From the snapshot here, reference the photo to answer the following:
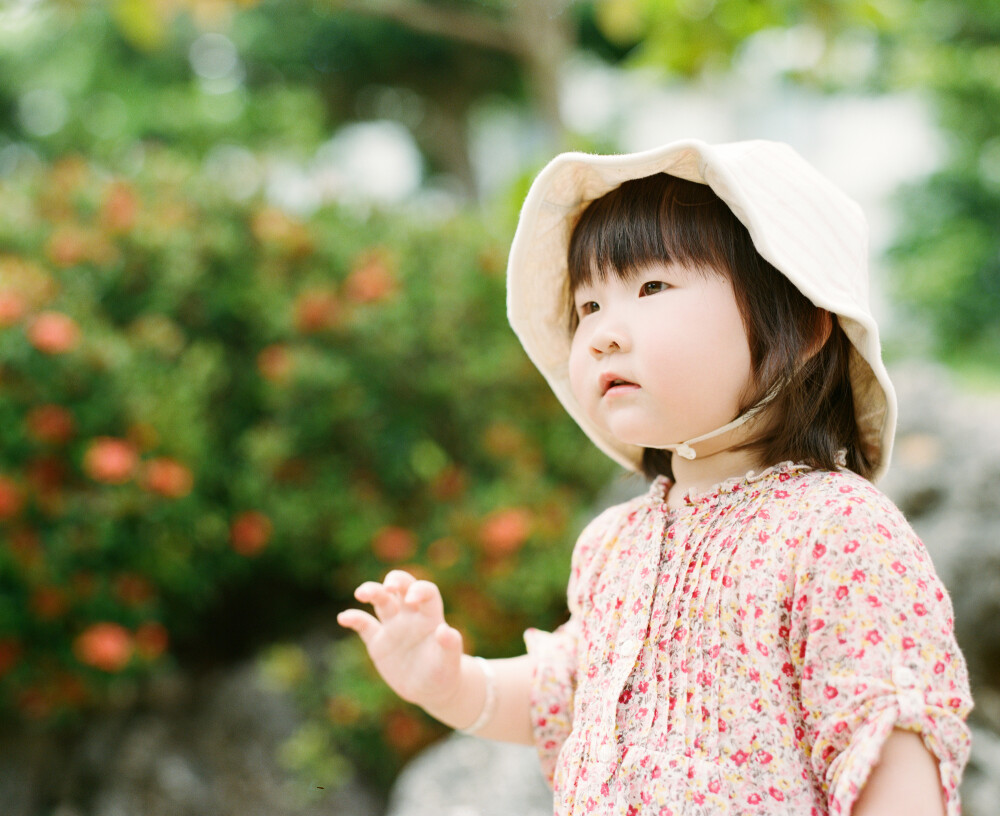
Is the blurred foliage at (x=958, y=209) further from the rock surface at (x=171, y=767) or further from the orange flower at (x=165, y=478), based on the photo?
the orange flower at (x=165, y=478)

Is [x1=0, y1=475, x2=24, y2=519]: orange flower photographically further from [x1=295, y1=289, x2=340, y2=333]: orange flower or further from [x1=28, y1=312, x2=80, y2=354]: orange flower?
[x1=295, y1=289, x2=340, y2=333]: orange flower

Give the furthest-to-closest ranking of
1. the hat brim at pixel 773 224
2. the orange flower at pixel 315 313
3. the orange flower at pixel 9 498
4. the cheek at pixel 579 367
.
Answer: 1. the orange flower at pixel 315 313
2. the orange flower at pixel 9 498
3. the cheek at pixel 579 367
4. the hat brim at pixel 773 224

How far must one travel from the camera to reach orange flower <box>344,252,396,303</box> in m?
3.73

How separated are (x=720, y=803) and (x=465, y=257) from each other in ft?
10.8

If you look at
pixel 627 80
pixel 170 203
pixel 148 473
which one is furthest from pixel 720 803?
pixel 627 80

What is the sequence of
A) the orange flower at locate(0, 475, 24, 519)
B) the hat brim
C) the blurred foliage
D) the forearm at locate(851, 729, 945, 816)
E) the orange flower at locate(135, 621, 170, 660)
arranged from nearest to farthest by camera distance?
the forearm at locate(851, 729, 945, 816) → the hat brim → the orange flower at locate(0, 475, 24, 519) → the orange flower at locate(135, 621, 170, 660) → the blurred foliage

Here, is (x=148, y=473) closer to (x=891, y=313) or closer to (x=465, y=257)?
(x=465, y=257)

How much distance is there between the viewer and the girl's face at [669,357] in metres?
1.11

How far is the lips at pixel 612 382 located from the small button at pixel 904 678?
0.43m

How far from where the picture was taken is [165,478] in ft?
10.3

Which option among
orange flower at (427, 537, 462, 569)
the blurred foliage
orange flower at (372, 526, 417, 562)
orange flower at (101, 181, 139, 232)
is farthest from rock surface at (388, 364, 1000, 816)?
the blurred foliage

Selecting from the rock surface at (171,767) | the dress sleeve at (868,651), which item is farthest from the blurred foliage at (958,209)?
the dress sleeve at (868,651)

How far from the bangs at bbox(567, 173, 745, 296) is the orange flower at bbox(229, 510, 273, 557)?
2637 millimetres

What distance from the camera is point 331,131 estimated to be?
12.5m
